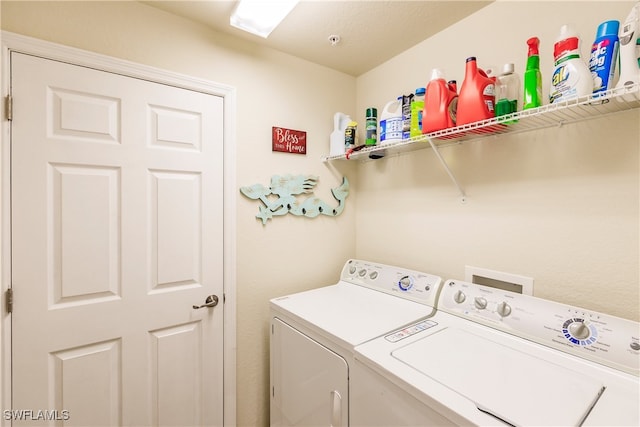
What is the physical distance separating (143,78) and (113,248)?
86cm

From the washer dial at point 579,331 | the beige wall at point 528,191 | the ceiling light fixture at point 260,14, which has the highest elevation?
the ceiling light fixture at point 260,14

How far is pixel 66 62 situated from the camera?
133 cm

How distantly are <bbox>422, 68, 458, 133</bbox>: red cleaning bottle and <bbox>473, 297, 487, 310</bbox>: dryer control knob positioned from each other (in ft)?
2.69

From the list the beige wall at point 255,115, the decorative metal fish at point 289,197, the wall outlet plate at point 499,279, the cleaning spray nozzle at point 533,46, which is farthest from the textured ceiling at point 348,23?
the wall outlet plate at point 499,279

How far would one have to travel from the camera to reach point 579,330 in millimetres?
1084

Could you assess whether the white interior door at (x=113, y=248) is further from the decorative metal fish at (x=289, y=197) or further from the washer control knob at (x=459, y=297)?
the washer control knob at (x=459, y=297)

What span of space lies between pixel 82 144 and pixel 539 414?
198 cm

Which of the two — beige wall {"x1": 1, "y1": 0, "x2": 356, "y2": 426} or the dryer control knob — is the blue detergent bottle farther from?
beige wall {"x1": 1, "y1": 0, "x2": 356, "y2": 426}

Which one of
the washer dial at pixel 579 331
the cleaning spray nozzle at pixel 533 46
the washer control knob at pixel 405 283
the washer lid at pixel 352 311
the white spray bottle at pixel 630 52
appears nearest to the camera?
the white spray bottle at pixel 630 52

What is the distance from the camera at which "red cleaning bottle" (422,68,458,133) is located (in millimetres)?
1396

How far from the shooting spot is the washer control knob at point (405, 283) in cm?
168

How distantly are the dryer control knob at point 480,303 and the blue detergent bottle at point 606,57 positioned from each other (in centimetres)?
91

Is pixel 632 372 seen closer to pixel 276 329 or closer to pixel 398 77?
pixel 276 329

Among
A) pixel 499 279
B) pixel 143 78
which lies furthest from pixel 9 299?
pixel 499 279
